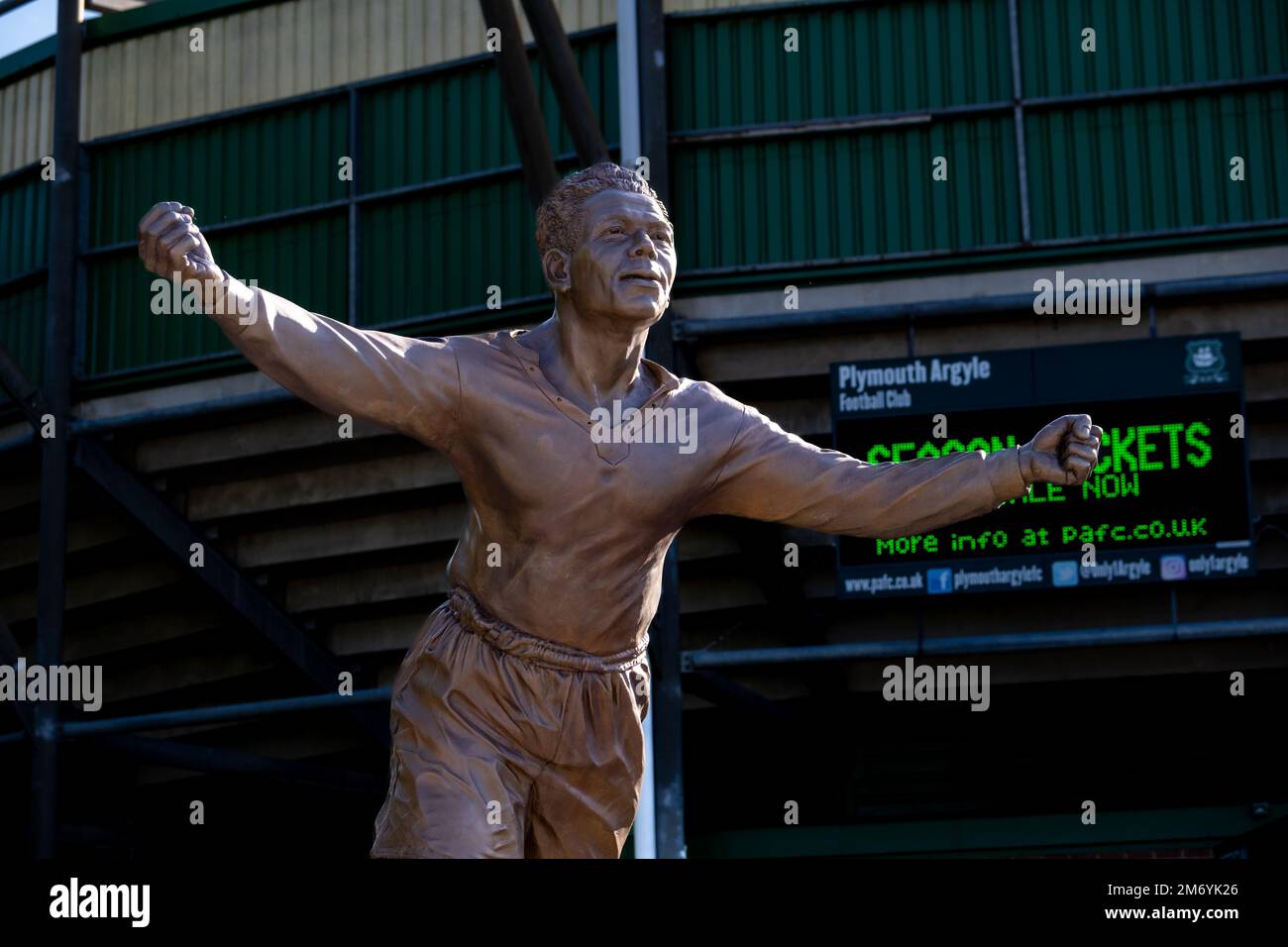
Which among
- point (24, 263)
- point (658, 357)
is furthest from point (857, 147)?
point (24, 263)

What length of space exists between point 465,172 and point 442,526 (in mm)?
3237

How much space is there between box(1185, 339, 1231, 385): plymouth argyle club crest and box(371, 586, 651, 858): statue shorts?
1073cm

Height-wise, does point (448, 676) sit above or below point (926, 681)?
below

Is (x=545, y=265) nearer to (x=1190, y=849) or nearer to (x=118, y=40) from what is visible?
(x=118, y=40)

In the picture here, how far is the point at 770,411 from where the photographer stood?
17688 millimetres

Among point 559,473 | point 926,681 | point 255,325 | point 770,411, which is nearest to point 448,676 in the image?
point 559,473

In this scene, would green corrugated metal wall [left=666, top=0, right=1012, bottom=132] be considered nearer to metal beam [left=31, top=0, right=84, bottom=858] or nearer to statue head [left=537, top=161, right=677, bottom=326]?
metal beam [left=31, top=0, right=84, bottom=858]

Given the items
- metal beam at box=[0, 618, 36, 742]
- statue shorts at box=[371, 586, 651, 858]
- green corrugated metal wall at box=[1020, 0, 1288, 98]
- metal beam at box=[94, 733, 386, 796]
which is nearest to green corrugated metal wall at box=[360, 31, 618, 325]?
green corrugated metal wall at box=[1020, 0, 1288, 98]

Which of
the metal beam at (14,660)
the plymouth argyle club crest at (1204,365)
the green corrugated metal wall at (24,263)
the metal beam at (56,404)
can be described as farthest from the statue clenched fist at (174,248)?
the green corrugated metal wall at (24,263)

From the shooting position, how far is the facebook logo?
15578 millimetres

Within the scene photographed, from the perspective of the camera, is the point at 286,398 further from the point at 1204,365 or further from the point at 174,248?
the point at 174,248

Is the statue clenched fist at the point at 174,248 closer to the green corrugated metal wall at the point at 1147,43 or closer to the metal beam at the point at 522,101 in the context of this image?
the metal beam at the point at 522,101

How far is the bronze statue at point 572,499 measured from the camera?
524 cm

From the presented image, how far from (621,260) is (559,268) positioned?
0.22 m
